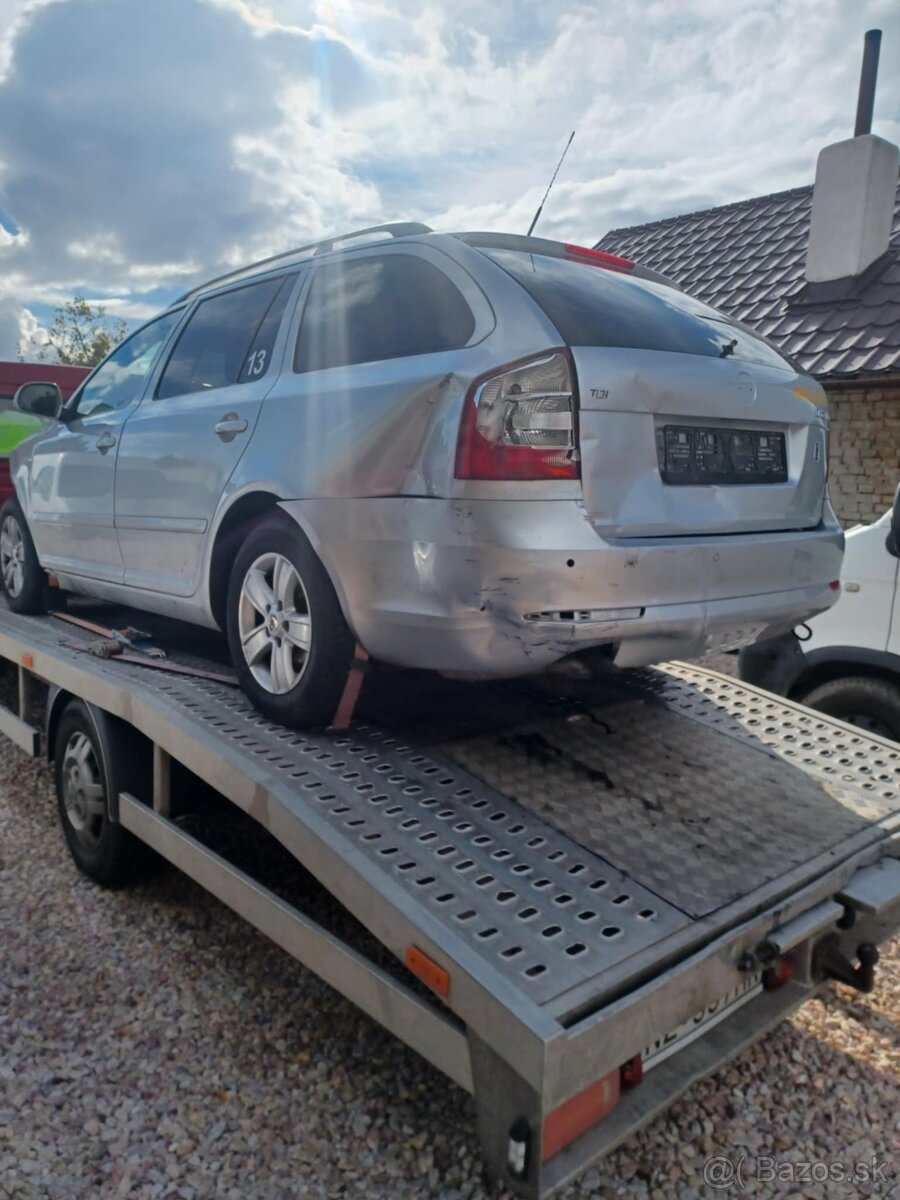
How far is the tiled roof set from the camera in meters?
9.05

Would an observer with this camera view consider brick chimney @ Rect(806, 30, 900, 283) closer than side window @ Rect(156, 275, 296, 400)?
No

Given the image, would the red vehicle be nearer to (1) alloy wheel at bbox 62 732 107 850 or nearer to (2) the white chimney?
(1) alloy wheel at bbox 62 732 107 850

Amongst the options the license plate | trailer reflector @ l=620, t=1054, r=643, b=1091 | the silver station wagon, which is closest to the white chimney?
the silver station wagon

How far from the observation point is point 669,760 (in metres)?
2.92

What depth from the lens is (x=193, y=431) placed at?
345cm

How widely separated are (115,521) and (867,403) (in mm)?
7891

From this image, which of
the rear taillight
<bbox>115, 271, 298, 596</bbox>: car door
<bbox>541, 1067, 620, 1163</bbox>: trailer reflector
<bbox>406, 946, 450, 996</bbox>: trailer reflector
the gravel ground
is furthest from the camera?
<bbox>115, 271, 298, 596</bbox>: car door

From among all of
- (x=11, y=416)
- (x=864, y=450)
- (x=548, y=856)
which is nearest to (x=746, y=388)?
(x=548, y=856)

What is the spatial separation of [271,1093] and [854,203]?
34.3 ft

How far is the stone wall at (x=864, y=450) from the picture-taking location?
29.6 ft

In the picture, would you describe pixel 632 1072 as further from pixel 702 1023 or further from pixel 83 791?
pixel 83 791

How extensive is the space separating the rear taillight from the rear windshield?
157 millimetres

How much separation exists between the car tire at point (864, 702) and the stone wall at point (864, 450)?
17.8 ft

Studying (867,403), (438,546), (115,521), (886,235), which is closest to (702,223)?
(886,235)
